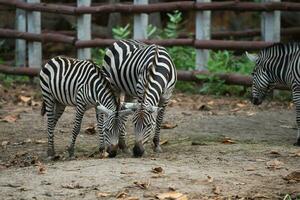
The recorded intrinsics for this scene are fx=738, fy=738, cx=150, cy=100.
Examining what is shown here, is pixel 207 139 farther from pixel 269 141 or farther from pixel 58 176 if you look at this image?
pixel 58 176

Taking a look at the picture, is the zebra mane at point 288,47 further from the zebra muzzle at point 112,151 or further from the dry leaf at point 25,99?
the dry leaf at point 25,99

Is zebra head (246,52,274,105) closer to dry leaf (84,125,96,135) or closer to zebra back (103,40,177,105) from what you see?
zebra back (103,40,177,105)

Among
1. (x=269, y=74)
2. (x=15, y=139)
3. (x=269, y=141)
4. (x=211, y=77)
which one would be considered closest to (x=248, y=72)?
(x=211, y=77)

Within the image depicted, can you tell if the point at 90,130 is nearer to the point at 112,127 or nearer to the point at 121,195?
the point at 112,127

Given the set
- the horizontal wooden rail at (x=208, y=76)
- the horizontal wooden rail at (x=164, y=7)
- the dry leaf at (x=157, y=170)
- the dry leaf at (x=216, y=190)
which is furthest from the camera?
the horizontal wooden rail at (x=208, y=76)

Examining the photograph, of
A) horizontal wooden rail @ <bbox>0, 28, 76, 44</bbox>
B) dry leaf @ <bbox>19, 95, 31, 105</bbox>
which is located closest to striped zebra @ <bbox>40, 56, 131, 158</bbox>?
dry leaf @ <bbox>19, 95, 31, 105</bbox>

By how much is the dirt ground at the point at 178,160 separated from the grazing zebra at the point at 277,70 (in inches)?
23.0

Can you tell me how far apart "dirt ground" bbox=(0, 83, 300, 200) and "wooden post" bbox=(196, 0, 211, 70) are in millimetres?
1308

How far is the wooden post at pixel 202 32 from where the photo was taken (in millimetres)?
14125

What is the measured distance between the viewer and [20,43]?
1697 centimetres

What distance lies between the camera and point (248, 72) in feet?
46.9

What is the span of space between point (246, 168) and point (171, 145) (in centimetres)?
196

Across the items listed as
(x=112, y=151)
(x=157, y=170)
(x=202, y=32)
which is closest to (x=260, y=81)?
(x=112, y=151)

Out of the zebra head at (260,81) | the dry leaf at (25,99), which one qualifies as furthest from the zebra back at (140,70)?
the dry leaf at (25,99)
